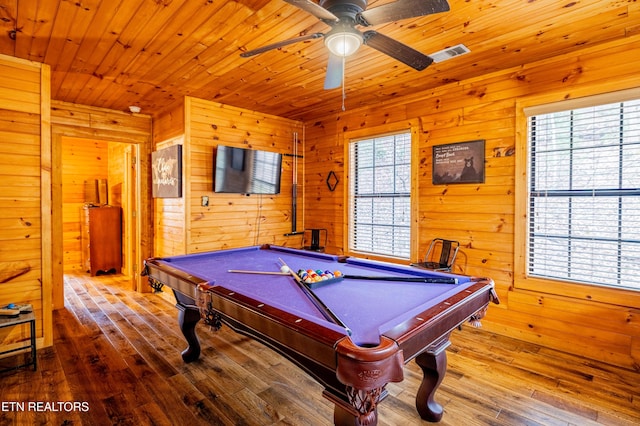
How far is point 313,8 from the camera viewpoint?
1.52 meters

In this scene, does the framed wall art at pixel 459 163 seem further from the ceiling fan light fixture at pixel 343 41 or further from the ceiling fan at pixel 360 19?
the ceiling fan light fixture at pixel 343 41

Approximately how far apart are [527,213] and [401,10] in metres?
2.32

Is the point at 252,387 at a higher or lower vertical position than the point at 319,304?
lower

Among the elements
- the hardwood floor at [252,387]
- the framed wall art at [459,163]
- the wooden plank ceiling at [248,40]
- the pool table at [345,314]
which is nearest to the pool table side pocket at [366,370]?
the pool table at [345,314]

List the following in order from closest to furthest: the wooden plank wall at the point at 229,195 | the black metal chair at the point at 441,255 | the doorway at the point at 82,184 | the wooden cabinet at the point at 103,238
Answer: the black metal chair at the point at 441,255 < the wooden plank wall at the point at 229,195 < the wooden cabinet at the point at 103,238 < the doorway at the point at 82,184

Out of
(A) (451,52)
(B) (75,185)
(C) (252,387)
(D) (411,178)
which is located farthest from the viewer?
(B) (75,185)

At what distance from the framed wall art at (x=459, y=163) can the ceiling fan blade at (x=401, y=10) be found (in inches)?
80.4

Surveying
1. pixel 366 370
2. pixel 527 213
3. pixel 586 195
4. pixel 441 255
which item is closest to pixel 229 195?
pixel 441 255

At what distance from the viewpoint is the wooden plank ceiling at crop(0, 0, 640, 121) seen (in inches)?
83.7

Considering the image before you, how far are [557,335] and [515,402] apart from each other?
1138 millimetres

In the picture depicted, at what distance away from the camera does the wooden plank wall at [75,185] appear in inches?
238

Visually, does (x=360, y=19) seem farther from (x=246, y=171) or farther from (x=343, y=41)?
(x=246, y=171)

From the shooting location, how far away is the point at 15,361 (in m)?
2.63

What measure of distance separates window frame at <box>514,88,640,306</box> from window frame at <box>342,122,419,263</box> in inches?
41.1
